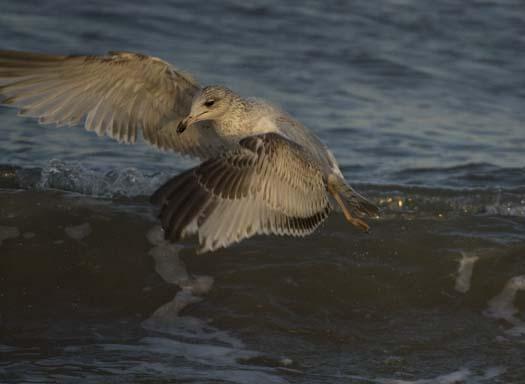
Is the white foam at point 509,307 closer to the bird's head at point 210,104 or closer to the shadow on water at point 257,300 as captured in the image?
the shadow on water at point 257,300

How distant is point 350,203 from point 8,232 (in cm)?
215

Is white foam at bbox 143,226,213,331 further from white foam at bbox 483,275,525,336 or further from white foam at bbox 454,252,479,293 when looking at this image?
white foam at bbox 483,275,525,336

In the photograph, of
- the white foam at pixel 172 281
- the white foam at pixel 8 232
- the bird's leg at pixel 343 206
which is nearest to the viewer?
the bird's leg at pixel 343 206

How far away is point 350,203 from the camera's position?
17.4 feet

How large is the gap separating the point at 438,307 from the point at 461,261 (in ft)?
1.85

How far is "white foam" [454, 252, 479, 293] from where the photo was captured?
573cm

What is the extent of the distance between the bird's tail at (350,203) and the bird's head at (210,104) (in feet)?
2.35

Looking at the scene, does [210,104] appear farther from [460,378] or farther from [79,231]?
[460,378]

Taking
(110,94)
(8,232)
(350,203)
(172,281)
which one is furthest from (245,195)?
(8,232)

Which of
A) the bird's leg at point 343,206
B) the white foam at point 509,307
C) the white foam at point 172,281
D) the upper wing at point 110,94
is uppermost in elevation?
the upper wing at point 110,94

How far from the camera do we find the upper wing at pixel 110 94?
542 cm

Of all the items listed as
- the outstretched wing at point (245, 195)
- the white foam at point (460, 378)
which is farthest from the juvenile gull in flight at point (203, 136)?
the white foam at point (460, 378)

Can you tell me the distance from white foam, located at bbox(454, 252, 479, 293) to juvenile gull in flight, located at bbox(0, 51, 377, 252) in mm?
862

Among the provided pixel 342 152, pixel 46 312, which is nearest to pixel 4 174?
pixel 46 312
